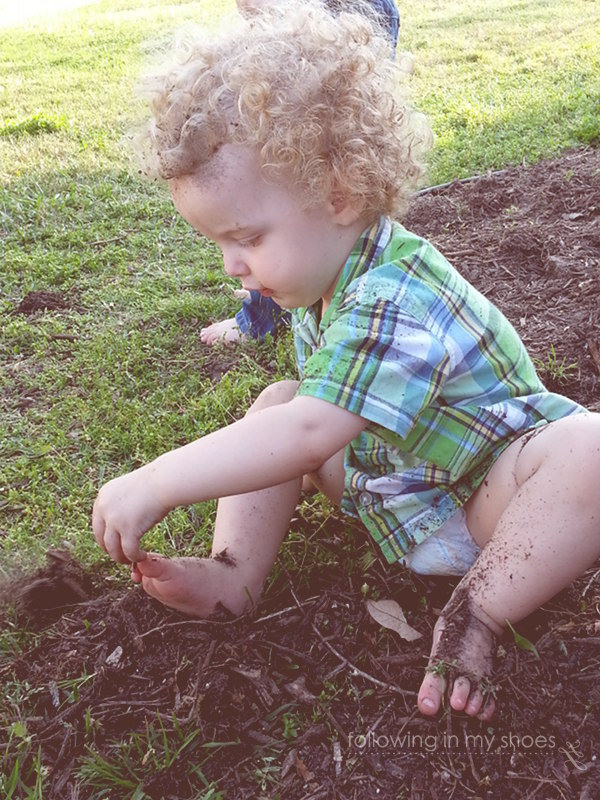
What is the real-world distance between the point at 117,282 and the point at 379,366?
2.84 metres

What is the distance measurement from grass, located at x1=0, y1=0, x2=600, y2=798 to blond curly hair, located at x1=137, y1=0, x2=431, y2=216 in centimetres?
32

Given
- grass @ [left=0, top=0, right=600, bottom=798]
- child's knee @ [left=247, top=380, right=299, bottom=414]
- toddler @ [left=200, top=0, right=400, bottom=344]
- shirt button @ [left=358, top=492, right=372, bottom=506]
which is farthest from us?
toddler @ [left=200, top=0, right=400, bottom=344]

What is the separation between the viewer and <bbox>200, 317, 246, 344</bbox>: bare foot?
3.66 meters

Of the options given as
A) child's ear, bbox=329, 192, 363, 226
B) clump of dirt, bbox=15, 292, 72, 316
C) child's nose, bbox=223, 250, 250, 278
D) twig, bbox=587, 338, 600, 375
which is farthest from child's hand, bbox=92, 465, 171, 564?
clump of dirt, bbox=15, 292, 72, 316

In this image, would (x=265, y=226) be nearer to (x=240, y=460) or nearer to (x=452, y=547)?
(x=240, y=460)

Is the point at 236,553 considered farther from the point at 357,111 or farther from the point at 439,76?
the point at 439,76

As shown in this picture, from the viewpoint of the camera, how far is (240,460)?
1.78 m

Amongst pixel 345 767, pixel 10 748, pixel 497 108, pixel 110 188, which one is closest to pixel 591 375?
pixel 345 767

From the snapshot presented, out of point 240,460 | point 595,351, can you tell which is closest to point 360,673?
point 240,460

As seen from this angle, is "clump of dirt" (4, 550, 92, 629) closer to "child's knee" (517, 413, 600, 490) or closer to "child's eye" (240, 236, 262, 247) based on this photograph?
"child's eye" (240, 236, 262, 247)

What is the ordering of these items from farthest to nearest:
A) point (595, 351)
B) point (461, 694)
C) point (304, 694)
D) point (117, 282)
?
point (117, 282) → point (595, 351) → point (304, 694) → point (461, 694)

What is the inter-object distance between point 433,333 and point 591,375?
4.31ft

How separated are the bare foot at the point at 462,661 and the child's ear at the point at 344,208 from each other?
0.90m

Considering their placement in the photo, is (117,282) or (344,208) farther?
(117,282)
